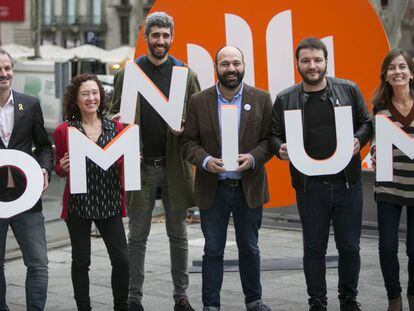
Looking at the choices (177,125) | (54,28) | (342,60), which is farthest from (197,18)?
(54,28)

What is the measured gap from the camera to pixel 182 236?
268 inches

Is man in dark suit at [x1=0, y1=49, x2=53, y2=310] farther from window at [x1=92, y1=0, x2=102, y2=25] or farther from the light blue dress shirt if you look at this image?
window at [x1=92, y1=0, x2=102, y2=25]

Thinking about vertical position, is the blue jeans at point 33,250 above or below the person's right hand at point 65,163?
below

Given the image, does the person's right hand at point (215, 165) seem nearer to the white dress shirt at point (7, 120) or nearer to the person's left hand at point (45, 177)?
the person's left hand at point (45, 177)

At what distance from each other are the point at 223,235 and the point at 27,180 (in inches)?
55.5

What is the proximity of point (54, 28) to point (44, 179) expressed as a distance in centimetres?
7180

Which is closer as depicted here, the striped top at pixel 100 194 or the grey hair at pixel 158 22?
the striped top at pixel 100 194

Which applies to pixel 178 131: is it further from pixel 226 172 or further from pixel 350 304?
pixel 350 304

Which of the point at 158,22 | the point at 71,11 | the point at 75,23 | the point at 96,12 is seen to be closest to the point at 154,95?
the point at 158,22

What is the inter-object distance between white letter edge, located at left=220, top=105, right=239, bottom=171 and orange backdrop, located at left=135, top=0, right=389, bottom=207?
1.80 metres

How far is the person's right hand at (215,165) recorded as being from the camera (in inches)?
245

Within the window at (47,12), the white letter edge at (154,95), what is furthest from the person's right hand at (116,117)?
the window at (47,12)

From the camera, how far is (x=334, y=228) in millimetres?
6395

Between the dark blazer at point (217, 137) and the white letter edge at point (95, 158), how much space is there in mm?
438
